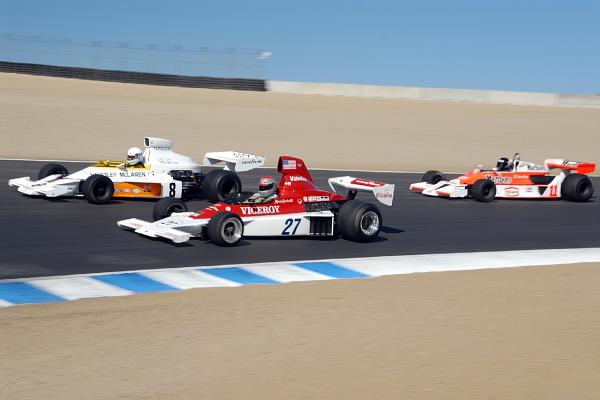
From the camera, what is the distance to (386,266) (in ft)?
39.5

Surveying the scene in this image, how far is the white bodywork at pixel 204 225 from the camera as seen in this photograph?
40.8 feet

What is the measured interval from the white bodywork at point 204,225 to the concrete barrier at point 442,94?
35.7 meters

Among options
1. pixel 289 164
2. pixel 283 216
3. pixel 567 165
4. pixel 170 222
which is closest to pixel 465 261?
pixel 283 216

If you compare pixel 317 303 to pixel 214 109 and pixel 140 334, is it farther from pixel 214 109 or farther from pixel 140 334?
pixel 214 109

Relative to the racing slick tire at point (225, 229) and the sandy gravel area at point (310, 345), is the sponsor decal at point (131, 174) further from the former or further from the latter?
the sandy gravel area at point (310, 345)

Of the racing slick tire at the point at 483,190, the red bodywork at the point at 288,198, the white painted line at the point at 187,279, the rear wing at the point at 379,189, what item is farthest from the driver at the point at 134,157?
the racing slick tire at the point at 483,190

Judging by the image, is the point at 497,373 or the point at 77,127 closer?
the point at 497,373

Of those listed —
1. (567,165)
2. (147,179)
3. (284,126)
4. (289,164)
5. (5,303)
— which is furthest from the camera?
(284,126)

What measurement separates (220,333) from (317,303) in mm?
1617

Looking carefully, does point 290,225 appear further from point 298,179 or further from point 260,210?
point 298,179

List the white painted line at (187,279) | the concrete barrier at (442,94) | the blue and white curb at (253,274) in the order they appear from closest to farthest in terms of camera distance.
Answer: the blue and white curb at (253,274), the white painted line at (187,279), the concrete barrier at (442,94)


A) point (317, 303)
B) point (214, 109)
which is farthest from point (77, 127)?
point (317, 303)

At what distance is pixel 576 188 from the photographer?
1970 centimetres

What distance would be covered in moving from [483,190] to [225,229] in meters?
7.93
